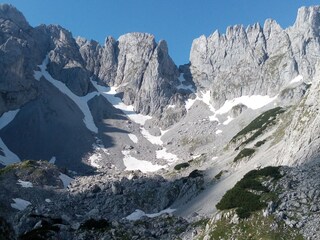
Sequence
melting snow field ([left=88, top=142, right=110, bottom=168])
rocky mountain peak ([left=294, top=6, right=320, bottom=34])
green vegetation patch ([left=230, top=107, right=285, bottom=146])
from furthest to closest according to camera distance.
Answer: rocky mountain peak ([left=294, top=6, right=320, bottom=34]) < melting snow field ([left=88, top=142, right=110, bottom=168]) < green vegetation patch ([left=230, top=107, right=285, bottom=146])

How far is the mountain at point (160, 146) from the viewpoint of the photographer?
1615 inches

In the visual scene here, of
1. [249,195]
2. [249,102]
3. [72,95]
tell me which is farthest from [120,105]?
[249,195]

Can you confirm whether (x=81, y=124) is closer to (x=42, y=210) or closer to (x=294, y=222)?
(x=42, y=210)

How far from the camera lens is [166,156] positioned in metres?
139

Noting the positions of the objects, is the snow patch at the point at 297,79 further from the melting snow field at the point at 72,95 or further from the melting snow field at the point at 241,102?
the melting snow field at the point at 72,95

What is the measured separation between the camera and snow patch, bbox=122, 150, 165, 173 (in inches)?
4968

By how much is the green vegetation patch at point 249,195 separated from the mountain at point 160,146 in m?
0.18

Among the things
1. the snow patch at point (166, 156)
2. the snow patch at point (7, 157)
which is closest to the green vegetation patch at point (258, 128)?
the snow patch at point (166, 156)

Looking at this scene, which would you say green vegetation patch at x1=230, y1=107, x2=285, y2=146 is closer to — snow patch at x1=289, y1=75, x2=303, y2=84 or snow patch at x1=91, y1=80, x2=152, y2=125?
snow patch at x1=289, y1=75, x2=303, y2=84

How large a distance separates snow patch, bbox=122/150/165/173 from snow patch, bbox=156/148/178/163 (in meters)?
6.60

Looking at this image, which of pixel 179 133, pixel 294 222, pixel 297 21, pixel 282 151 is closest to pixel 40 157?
pixel 179 133

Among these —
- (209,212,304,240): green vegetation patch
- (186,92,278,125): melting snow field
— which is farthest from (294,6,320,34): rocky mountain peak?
(209,212,304,240): green vegetation patch

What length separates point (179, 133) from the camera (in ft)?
517

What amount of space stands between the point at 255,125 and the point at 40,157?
66485 mm
